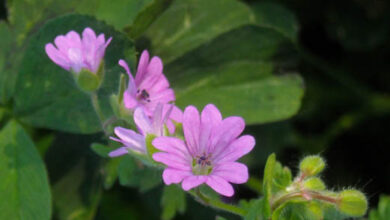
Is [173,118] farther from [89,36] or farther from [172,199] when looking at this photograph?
[172,199]

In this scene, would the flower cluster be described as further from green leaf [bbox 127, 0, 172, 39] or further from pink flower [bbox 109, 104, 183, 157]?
green leaf [bbox 127, 0, 172, 39]

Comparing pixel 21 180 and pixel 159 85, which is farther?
pixel 21 180

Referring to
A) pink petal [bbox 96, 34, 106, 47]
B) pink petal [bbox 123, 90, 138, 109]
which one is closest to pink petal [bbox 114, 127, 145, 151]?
pink petal [bbox 123, 90, 138, 109]

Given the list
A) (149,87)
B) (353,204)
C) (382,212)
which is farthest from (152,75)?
(382,212)

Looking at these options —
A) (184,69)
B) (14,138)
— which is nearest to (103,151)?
(14,138)

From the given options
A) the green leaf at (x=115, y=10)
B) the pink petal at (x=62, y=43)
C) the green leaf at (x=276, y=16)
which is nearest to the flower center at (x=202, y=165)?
the pink petal at (x=62, y=43)

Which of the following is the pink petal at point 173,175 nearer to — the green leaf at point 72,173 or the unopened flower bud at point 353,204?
the unopened flower bud at point 353,204

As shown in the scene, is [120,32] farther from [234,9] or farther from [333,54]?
[333,54]
